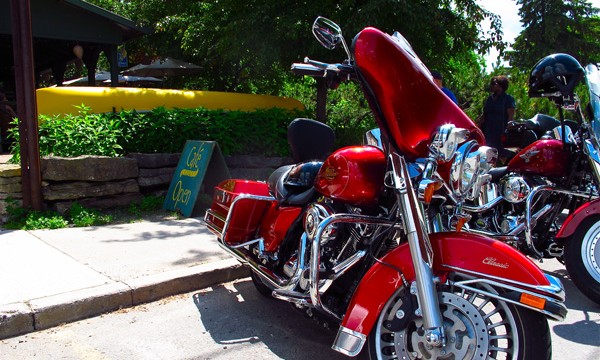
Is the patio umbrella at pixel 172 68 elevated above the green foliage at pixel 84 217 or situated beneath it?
elevated above

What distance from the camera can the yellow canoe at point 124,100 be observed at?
24.3ft

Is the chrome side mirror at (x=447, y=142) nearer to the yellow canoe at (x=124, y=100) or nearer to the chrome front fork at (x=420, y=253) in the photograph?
the chrome front fork at (x=420, y=253)

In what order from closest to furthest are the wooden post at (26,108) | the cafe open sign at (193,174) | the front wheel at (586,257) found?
the front wheel at (586,257)
the wooden post at (26,108)
the cafe open sign at (193,174)

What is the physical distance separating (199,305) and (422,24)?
593 centimetres

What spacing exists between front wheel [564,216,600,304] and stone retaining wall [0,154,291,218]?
5010mm

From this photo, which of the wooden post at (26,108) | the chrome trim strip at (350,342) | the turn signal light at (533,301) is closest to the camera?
the turn signal light at (533,301)

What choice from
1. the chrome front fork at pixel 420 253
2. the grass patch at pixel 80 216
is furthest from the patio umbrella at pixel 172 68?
the chrome front fork at pixel 420 253

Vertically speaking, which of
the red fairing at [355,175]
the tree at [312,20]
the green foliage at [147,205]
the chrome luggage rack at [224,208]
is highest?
the tree at [312,20]

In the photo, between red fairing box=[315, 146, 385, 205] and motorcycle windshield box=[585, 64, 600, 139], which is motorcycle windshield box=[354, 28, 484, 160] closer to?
red fairing box=[315, 146, 385, 205]

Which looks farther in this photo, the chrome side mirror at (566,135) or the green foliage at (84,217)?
the green foliage at (84,217)

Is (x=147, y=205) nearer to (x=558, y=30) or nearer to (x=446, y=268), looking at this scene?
(x=446, y=268)

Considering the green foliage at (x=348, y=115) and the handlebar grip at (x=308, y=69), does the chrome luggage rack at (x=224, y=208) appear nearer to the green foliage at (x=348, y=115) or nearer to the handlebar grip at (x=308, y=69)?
the handlebar grip at (x=308, y=69)

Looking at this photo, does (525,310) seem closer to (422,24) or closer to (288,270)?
(288,270)

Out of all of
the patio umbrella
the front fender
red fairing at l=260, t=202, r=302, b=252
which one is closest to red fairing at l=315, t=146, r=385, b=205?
red fairing at l=260, t=202, r=302, b=252
